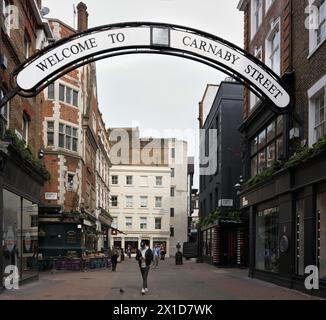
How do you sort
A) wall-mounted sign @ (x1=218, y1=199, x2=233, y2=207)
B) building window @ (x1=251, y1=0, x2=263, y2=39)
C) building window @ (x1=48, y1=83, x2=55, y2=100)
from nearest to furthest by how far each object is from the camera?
building window @ (x1=251, y1=0, x2=263, y2=39), building window @ (x1=48, y1=83, x2=55, y2=100), wall-mounted sign @ (x1=218, y1=199, x2=233, y2=207)

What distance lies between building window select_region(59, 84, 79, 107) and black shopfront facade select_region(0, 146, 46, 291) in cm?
1342

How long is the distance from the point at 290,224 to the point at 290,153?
259 centimetres

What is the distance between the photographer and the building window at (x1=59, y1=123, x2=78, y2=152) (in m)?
36.2

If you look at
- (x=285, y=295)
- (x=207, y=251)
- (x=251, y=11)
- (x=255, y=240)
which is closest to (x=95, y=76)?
(x=207, y=251)

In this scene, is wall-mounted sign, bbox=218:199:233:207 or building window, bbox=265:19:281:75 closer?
building window, bbox=265:19:281:75

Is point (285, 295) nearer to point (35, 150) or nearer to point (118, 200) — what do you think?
point (35, 150)

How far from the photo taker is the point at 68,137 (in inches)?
1452

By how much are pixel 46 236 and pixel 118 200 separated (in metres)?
46.0

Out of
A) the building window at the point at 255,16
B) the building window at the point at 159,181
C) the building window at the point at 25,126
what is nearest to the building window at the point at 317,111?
the building window at the point at 255,16

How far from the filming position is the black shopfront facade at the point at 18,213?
1688 cm

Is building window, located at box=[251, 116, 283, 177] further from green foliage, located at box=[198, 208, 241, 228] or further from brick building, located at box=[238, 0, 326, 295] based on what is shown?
green foliage, located at box=[198, 208, 241, 228]

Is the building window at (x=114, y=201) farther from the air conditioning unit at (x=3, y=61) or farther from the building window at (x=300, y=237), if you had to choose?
the air conditioning unit at (x=3, y=61)

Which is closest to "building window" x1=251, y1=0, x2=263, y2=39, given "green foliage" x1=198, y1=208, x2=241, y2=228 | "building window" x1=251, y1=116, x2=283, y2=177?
"building window" x1=251, y1=116, x2=283, y2=177

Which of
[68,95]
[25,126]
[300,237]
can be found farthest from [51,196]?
[300,237]
